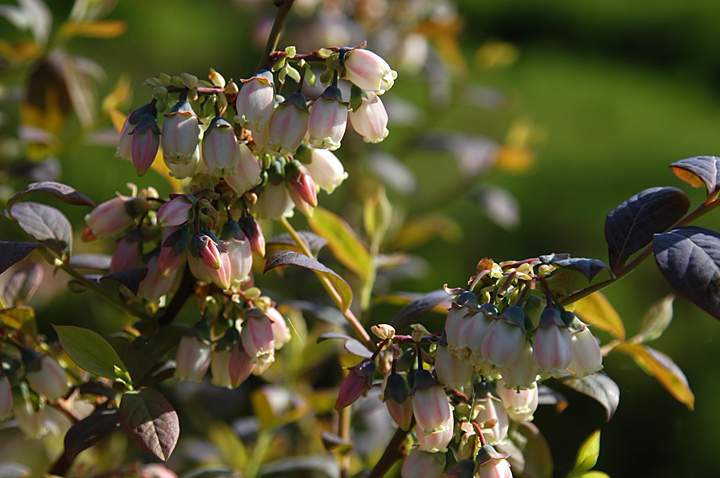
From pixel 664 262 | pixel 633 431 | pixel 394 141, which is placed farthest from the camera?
pixel 394 141

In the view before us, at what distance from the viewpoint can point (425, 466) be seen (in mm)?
358

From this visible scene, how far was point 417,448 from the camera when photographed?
366 mm

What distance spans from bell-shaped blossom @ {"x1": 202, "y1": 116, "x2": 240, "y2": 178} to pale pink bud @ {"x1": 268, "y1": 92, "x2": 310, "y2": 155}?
2 centimetres

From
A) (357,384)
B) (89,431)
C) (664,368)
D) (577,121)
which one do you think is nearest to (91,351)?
(89,431)

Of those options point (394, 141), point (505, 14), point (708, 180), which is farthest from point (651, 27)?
point (708, 180)

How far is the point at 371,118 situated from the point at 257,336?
0.14 m

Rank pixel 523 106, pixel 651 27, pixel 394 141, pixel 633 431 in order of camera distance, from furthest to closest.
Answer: pixel 651 27 → pixel 523 106 → pixel 394 141 → pixel 633 431

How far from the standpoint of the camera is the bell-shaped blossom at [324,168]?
0.41 metres

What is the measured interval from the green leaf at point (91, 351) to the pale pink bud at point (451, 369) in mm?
187

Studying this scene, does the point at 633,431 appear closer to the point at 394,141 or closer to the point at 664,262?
the point at 664,262

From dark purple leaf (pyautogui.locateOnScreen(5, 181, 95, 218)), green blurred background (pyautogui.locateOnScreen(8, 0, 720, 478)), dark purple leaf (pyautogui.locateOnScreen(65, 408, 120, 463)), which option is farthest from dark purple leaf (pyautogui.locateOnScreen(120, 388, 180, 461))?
green blurred background (pyautogui.locateOnScreen(8, 0, 720, 478))

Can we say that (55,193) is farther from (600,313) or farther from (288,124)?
(600,313)

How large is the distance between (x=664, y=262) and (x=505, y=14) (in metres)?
2.42

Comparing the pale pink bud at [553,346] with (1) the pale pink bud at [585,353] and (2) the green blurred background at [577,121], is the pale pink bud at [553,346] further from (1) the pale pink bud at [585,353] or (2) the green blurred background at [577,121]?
(2) the green blurred background at [577,121]
